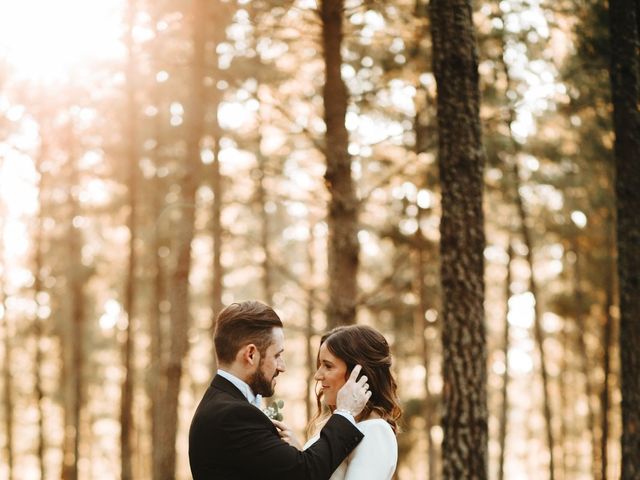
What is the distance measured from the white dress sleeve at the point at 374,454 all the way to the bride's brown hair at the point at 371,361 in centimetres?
20

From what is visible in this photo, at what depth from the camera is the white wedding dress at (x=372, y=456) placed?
4188 millimetres

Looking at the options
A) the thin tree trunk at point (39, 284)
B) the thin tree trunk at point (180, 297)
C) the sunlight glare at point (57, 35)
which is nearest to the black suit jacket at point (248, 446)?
the thin tree trunk at point (180, 297)

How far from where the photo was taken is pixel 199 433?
408cm

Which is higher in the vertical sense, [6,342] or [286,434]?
[6,342]

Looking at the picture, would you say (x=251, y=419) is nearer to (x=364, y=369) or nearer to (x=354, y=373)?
(x=354, y=373)

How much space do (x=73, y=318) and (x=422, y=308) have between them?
8001 millimetres

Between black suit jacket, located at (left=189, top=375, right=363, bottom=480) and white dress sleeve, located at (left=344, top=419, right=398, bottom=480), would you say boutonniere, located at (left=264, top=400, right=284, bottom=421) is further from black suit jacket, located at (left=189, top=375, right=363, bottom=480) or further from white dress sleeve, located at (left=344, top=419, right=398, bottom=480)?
white dress sleeve, located at (left=344, top=419, right=398, bottom=480)

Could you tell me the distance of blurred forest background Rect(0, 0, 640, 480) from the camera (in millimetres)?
9781

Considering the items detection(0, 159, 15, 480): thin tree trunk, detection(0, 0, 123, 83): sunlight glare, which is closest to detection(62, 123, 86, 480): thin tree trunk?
Result: detection(0, 0, 123, 83): sunlight glare

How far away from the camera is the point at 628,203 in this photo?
9.77 metres

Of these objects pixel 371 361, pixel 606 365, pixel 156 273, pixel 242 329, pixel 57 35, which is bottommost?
pixel 606 365

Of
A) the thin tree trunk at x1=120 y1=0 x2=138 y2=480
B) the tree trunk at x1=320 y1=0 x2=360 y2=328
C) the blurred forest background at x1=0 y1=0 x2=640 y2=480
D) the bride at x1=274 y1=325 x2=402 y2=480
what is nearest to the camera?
the bride at x1=274 y1=325 x2=402 y2=480

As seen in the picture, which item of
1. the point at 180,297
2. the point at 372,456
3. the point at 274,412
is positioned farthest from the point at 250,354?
the point at 180,297

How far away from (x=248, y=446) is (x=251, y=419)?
0.14 metres
